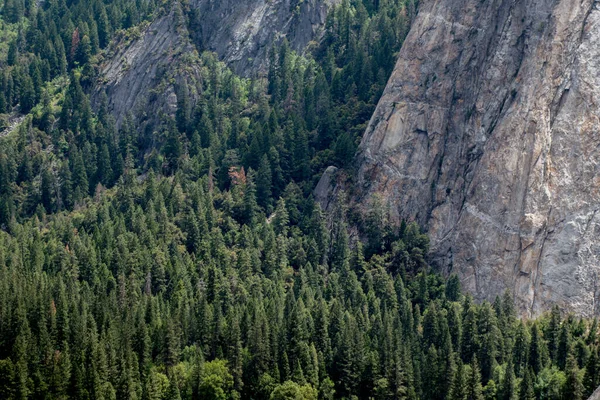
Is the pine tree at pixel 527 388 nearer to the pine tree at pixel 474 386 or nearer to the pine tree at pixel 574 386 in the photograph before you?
the pine tree at pixel 574 386

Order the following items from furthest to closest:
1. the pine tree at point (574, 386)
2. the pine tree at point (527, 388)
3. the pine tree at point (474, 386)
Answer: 1. the pine tree at point (474, 386)
2. the pine tree at point (527, 388)
3. the pine tree at point (574, 386)

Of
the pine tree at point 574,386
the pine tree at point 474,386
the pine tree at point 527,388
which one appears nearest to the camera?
the pine tree at point 574,386

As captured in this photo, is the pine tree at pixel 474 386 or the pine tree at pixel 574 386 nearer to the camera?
the pine tree at pixel 574 386

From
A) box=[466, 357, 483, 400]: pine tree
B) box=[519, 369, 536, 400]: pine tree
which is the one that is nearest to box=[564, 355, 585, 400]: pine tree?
box=[519, 369, 536, 400]: pine tree

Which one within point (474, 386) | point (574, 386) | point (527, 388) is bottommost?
point (474, 386)

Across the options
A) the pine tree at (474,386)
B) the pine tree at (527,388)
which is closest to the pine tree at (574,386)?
the pine tree at (527,388)

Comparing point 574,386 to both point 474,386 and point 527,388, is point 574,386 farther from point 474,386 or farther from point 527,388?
point 474,386

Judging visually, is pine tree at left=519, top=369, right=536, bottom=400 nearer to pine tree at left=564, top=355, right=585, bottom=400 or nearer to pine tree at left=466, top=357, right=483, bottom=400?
pine tree at left=564, top=355, right=585, bottom=400

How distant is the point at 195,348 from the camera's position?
182500 millimetres

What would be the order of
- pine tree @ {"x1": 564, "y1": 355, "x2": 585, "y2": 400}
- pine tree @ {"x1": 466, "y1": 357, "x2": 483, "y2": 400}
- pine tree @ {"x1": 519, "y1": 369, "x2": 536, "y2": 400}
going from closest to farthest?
pine tree @ {"x1": 564, "y1": 355, "x2": 585, "y2": 400}
pine tree @ {"x1": 519, "y1": 369, "x2": 536, "y2": 400}
pine tree @ {"x1": 466, "y1": 357, "x2": 483, "y2": 400}

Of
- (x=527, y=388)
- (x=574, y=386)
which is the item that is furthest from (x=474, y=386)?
(x=574, y=386)

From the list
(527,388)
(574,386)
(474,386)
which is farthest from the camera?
(474,386)

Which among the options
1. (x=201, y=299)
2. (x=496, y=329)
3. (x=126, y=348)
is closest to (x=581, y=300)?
(x=496, y=329)

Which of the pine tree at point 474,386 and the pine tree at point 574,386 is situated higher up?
the pine tree at point 574,386
